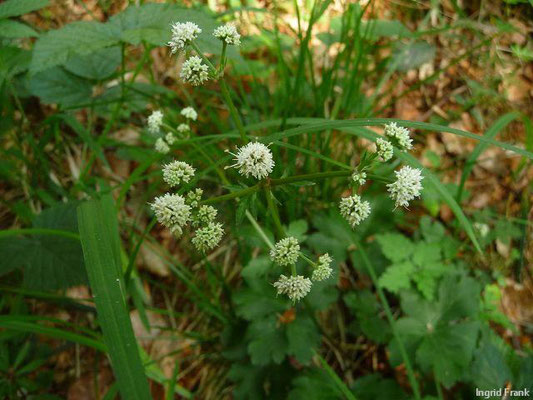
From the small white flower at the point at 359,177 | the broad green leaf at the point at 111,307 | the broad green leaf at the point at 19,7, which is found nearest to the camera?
the broad green leaf at the point at 111,307

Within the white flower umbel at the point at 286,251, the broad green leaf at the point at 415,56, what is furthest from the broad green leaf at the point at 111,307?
the broad green leaf at the point at 415,56

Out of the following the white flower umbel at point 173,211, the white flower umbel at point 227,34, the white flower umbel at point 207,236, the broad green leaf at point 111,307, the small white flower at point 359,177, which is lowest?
the broad green leaf at point 111,307

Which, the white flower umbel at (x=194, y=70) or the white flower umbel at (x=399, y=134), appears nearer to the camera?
the white flower umbel at (x=194, y=70)

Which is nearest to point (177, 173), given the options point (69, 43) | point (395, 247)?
point (69, 43)

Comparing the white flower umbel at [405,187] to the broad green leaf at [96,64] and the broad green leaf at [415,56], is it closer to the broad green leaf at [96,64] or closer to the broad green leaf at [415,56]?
the broad green leaf at [96,64]

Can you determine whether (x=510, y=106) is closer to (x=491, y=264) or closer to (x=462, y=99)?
(x=462, y=99)

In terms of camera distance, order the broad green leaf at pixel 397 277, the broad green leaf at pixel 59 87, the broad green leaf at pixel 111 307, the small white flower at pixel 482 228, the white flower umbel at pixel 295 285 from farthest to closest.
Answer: the small white flower at pixel 482 228 < the broad green leaf at pixel 59 87 < the broad green leaf at pixel 397 277 < the white flower umbel at pixel 295 285 < the broad green leaf at pixel 111 307

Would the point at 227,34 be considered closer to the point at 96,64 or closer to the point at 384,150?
the point at 384,150
